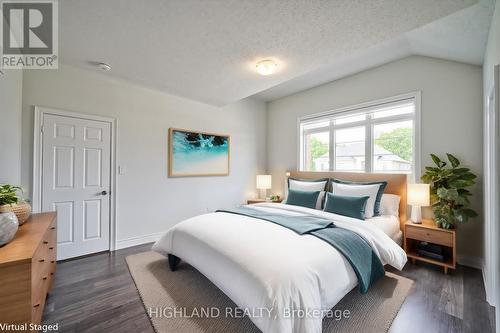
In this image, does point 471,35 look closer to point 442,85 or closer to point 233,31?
point 442,85

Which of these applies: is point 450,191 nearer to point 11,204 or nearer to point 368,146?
point 368,146

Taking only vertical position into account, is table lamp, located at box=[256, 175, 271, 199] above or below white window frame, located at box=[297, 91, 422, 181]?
below

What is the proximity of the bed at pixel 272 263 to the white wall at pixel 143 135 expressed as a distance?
3.75 feet

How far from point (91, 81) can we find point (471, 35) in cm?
451

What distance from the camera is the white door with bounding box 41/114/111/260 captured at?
264cm

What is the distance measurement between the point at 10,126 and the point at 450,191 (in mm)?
4712

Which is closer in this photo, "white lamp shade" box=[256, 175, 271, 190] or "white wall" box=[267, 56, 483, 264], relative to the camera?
"white wall" box=[267, 56, 483, 264]

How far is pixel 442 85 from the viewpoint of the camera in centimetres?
279

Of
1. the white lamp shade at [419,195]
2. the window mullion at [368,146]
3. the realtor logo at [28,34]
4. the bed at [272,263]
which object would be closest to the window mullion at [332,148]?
the window mullion at [368,146]

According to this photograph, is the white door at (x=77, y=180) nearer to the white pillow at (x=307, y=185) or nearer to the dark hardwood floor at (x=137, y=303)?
the dark hardwood floor at (x=137, y=303)

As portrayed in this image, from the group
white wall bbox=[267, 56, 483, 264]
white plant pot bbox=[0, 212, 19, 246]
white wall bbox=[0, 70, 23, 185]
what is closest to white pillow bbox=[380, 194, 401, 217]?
white wall bbox=[267, 56, 483, 264]

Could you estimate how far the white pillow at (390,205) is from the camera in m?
2.99

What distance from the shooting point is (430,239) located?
99.7 inches

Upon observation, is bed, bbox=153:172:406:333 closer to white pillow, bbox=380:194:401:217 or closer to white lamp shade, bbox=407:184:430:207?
white lamp shade, bbox=407:184:430:207
